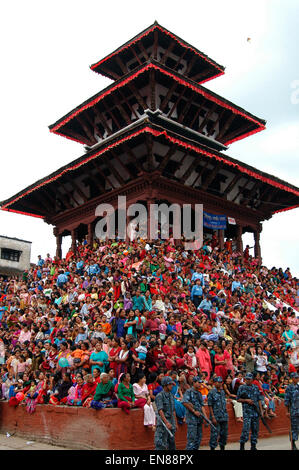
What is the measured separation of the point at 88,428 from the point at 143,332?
2712 millimetres

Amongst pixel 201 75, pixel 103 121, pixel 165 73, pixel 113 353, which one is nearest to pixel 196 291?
pixel 113 353

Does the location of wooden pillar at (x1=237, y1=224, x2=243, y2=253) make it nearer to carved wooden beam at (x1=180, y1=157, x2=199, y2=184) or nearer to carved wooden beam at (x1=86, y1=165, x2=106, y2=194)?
carved wooden beam at (x1=180, y1=157, x2=199, y2=184)

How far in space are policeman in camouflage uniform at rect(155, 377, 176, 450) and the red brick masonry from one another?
1022 millimetres

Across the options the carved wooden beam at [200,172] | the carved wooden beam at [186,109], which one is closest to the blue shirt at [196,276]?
the carved wooden beam at [200,172]

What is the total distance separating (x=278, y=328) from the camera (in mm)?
15445

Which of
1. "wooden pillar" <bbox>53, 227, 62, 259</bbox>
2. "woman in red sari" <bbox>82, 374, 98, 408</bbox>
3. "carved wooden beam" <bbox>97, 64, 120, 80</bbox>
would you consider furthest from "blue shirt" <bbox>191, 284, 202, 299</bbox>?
"carved wooden beam" <bbox>97, 64, 120, 80</bbox>

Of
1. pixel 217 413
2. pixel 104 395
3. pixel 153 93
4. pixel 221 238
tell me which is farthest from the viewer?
pixel 221 238

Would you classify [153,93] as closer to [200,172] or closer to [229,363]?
[200,172]

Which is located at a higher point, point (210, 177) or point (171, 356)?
point (210, 177)

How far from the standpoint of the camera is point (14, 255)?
45750 mm

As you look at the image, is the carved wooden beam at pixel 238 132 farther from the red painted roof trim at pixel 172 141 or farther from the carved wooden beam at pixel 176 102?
the carved wooden beam at pixel 176 102
